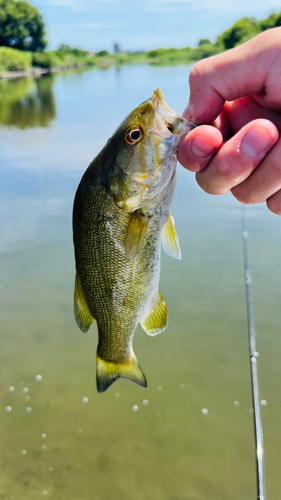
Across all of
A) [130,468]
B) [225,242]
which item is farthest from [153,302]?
[225,242]

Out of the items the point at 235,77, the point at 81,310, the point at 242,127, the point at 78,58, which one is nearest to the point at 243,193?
the point at 242,127

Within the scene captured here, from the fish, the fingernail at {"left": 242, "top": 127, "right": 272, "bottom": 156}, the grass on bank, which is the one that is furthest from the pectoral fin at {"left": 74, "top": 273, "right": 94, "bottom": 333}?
the grass on bank

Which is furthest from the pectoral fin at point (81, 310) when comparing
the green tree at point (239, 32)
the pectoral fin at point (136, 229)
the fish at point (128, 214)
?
the green tree at point (239, 32)

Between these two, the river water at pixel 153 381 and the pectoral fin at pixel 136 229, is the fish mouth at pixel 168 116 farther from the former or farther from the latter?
the river water at pixel 153 381

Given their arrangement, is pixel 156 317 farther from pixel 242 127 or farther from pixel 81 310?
pixel 242 127

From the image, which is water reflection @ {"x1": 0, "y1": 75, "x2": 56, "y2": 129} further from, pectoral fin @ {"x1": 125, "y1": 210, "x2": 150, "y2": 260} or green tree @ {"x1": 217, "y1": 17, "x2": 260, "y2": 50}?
green tree @ {"x1": 217, "y1": 17, "x2": 260, "y2": 50}

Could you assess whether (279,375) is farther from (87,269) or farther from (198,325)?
(87,269)
